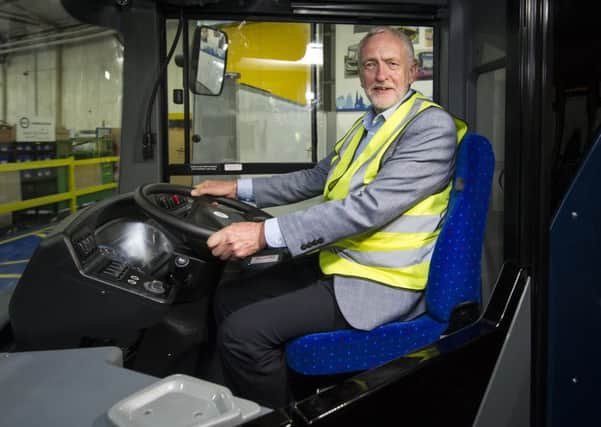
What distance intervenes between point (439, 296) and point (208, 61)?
1.20m

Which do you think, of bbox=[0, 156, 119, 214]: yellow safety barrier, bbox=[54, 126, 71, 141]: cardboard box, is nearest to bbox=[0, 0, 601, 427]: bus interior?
bbox=[0, 156, 119, 214]: yellow safety barrier

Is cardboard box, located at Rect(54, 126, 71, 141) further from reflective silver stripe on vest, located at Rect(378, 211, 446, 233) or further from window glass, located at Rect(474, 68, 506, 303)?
reflective silver stripe on vest, located at Rect(378, 211, 446, 233)

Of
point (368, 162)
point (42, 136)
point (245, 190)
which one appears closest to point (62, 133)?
point (42, 136)

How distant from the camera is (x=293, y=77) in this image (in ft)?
7.43

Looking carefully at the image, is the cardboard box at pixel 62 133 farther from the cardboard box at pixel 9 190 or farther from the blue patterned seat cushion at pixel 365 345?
the blue patterned seat cushion at pixel 365 345

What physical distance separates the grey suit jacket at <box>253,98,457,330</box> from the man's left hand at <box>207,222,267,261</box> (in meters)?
0.06

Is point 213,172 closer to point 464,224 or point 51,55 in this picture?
point 464,224

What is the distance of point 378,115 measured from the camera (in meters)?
1.53

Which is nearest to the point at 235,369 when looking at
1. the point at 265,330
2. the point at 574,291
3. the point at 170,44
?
the point at 265,330

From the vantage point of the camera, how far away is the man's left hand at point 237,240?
1.22 m

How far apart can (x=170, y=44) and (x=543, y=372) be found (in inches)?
64.5

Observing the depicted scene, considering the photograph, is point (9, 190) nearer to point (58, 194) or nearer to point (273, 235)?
point (58, 194)

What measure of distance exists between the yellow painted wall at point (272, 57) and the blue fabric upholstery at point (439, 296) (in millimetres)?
1115

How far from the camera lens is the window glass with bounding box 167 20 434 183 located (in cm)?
207
